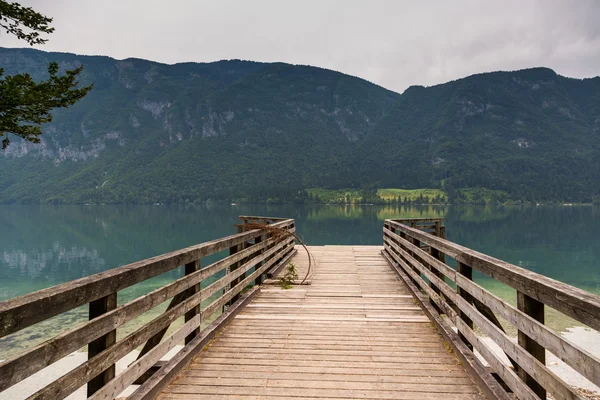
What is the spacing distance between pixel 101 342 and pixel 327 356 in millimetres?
2518

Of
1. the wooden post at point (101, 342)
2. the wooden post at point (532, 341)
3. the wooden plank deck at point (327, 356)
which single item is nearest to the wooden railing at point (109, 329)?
the wooden post at point (101, 342)

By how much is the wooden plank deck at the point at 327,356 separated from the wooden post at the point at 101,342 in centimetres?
75

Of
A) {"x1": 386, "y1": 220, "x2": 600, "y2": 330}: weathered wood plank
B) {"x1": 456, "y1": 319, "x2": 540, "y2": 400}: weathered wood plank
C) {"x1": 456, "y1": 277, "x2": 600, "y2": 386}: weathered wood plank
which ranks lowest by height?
{"x1": 456, "y1": 319, "x2": 540, "y2": 400}: weathered wood plank

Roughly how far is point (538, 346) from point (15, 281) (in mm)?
35616

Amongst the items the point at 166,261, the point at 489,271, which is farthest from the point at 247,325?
the point at 489,271

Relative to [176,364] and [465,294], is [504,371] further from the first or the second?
[176,364]

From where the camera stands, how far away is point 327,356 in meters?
4.29

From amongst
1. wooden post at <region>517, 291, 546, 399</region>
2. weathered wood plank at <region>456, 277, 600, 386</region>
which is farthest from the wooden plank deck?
weathered wood plank at <region>456, 277, 600, 386</region>

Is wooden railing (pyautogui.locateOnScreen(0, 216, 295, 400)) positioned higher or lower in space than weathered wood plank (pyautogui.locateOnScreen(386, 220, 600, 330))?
lower

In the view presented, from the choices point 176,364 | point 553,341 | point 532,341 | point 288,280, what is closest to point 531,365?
point 532,341

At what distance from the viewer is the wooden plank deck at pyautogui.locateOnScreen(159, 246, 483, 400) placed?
3465mm

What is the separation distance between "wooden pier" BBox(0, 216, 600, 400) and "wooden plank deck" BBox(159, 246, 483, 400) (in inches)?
0.8

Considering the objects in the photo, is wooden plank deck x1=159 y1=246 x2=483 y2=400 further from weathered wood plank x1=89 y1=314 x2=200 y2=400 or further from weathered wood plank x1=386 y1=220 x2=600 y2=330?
weathered wood plank x1=386 y1=220 x2=600 y2=330

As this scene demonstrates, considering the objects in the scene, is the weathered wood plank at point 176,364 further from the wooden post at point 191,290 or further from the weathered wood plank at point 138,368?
the wooden post at point 191,290
